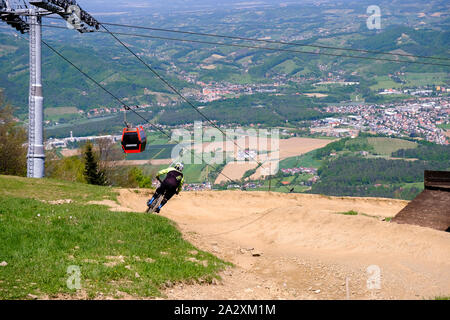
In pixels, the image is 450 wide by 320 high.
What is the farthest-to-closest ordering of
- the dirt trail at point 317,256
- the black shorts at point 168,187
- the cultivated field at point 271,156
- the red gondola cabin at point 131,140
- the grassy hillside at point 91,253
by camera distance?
the cultivated field at point 271,156 < the red gondola cabin at point 131,140 < the black shorts at point 168,187 < the dirt trail at point 317,256 < the grassy hillside at point 91,253

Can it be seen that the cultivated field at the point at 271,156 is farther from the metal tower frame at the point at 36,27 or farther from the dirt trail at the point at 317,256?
the dirt trail at the point at 317,256

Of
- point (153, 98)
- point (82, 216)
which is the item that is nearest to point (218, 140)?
point (153, 98)

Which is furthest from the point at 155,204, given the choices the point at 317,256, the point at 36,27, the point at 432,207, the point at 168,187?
the point at 36,27

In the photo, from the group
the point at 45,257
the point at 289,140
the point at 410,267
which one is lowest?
the point at 289,140

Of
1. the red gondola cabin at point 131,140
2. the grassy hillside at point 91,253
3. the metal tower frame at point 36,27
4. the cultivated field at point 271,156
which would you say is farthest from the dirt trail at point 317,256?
the cultivated field at point 271,156

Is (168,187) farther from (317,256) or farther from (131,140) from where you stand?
(317,256)

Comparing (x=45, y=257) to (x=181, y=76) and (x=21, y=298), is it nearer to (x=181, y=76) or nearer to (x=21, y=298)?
(x=21, y=298)
